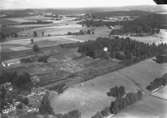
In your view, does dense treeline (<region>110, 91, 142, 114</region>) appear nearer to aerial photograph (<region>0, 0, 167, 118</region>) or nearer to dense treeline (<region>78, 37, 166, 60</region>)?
aerial photograph (<region>0, 0, 167, 118</region>)

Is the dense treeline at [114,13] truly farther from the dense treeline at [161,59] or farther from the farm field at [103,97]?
the farm field at [103,97]

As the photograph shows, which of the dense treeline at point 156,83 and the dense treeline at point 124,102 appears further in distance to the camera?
the dense treeline at point 156,83

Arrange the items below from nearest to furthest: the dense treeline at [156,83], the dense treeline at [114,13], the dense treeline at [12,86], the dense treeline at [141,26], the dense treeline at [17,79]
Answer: the dense treeline at [12,86] < the dense treeline at [17,79] < the dense treeline at [156,83] < the dense treeline at [114,13] < the dense treeline at [141,26]

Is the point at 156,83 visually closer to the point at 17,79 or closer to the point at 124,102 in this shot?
the point at 124,102

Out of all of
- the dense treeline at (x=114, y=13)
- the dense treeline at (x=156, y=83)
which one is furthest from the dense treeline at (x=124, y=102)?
the dense treeline at (x=114, y=13)

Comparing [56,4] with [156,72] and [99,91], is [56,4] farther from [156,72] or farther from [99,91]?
[156,72]

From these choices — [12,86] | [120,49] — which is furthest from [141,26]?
[12,86]

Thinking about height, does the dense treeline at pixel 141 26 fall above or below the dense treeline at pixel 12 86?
above

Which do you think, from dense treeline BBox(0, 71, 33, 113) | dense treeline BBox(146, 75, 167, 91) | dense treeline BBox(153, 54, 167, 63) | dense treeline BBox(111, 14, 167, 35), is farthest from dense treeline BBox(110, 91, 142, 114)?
dense treeline BBox(111, 14, 167, 35)

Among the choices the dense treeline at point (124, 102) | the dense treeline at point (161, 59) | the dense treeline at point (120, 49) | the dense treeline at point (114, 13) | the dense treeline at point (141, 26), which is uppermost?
the dense treeline at point (114, 13)
